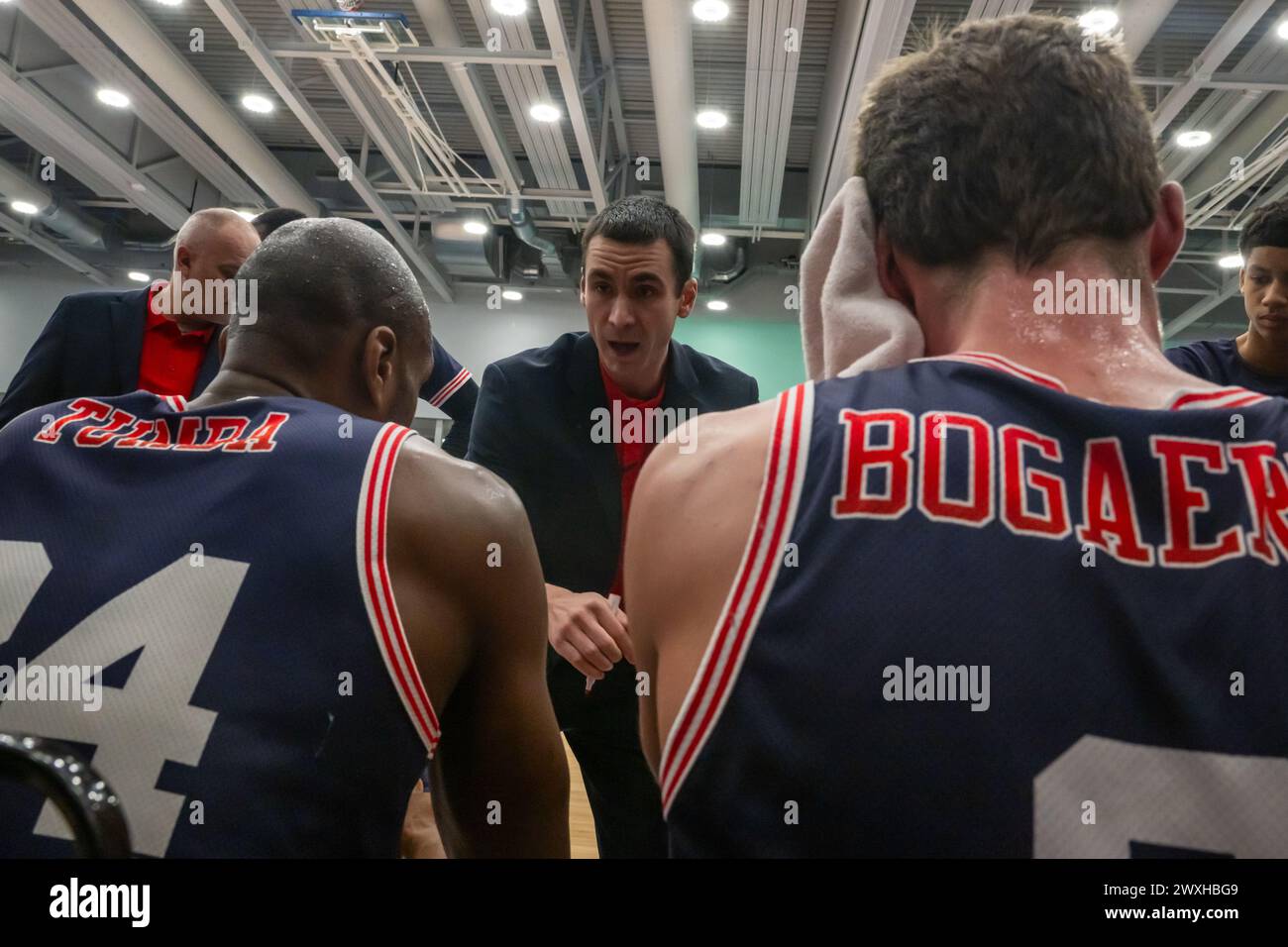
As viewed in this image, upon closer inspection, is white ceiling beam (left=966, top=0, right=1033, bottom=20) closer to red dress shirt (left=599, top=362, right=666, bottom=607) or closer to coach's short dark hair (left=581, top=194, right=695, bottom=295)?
coach's short dark hair (left=581, top=194, right=695, bottom=295)

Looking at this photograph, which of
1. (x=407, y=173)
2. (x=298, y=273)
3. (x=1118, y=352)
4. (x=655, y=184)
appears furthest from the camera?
(x=655, y=184)

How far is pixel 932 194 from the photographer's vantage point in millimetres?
901

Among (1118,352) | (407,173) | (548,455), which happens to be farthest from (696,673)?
(407,173)

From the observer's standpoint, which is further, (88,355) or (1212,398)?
(88,355)

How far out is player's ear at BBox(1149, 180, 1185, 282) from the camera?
92 centimetres

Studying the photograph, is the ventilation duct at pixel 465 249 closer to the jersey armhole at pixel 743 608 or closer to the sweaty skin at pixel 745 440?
the sweaty skin at pixel 745 440

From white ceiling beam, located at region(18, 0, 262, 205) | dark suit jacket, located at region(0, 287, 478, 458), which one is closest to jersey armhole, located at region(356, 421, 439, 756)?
dark suit jacket, located at region(0, 287, 478, 458)

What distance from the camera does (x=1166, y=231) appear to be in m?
0.92

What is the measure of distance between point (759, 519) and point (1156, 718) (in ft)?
1.04

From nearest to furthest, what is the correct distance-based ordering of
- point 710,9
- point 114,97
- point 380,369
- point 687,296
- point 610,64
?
point 380,369 < point 687,296 < point 710,9 < point 610,64 < point 114,97

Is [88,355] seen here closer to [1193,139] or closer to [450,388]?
[450,388]

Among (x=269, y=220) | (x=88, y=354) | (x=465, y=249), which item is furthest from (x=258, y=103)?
(x=88, y=354)

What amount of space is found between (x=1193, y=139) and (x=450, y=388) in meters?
6.02

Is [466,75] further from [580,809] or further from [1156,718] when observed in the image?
[1156,718]
